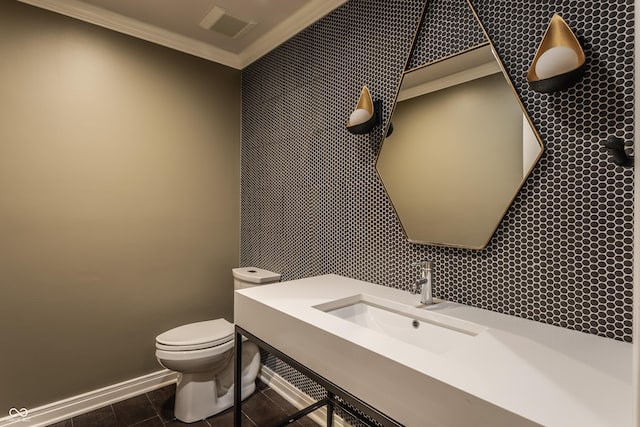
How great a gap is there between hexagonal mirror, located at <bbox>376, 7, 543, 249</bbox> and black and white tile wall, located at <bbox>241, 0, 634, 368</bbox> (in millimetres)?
47

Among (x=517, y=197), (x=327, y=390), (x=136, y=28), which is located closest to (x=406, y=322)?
(x=327, y=390)

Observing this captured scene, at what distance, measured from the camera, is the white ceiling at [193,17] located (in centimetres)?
200

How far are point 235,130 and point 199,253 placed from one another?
103 centimetres

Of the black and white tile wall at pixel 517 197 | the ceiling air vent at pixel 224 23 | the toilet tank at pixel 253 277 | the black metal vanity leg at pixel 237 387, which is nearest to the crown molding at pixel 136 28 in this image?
the ceiling air vent at pixel 224 23

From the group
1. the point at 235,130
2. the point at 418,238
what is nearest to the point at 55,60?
the point at 235,130

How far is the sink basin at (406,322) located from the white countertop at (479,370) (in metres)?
0.06

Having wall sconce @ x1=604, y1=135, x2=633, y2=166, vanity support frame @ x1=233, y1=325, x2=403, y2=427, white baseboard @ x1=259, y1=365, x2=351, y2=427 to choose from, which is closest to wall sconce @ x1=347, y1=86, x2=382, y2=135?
wall sconce @ x1=604, y1=135, x2=633, y2=166

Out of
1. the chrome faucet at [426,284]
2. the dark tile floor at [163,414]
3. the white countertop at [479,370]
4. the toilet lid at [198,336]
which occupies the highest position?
the chrome faucet at [426,284]

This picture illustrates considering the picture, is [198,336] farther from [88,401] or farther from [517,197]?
[517,197]

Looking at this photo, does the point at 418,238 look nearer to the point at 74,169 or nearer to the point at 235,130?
the point at 235,130

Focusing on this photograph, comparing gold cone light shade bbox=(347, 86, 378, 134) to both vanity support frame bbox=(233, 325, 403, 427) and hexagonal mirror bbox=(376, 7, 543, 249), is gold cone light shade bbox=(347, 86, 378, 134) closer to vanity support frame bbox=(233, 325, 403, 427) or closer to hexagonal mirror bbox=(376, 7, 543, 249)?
hexagonal mirror bbox=(376, 7, 543, 249)

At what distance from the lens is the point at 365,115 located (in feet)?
5.35

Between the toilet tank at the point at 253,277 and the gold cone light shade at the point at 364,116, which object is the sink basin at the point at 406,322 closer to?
the gold cone light shade at the point at 364,116

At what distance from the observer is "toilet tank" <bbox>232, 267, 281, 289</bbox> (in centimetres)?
225
